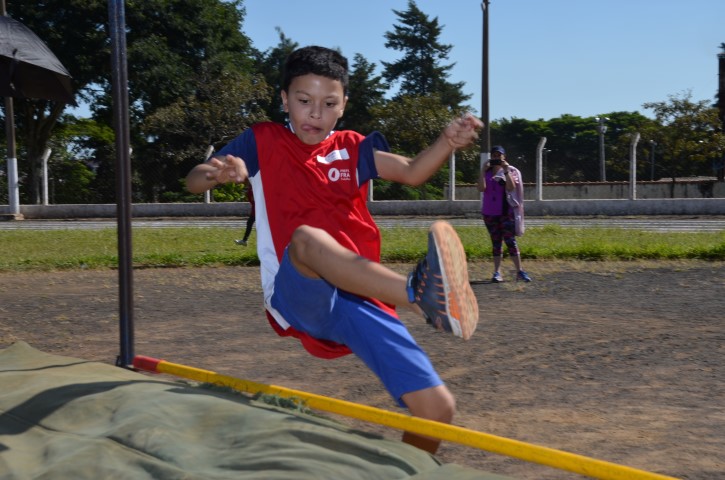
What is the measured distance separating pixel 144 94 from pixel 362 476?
3307 cm

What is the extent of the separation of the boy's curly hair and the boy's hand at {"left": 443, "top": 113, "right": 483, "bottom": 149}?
19.8 inches

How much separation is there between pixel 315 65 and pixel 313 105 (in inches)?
6.3

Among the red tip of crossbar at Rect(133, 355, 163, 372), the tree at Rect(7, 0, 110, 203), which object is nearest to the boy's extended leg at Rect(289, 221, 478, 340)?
the red tip of crossbar at Rect(133, 355, 163, 372)

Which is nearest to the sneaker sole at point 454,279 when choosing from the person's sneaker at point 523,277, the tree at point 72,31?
the person's sneaker at point 523,277

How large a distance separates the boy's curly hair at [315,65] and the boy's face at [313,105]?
0.02 m

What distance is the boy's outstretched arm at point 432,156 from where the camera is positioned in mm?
3436

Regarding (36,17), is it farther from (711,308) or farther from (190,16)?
(711,308)

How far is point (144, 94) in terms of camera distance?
112 feet

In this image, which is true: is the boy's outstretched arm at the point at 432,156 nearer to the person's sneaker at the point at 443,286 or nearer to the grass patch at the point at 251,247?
the person's sneaker at the point at 443,286

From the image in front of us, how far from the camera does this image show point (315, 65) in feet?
11.4

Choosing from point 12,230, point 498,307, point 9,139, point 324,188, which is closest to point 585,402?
point 324,188

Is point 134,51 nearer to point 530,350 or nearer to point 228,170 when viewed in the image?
point 530,350

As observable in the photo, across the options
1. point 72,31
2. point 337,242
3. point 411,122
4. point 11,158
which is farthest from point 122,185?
point 411,122

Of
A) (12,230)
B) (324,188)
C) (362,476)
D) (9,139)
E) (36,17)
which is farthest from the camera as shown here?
(36,17)
